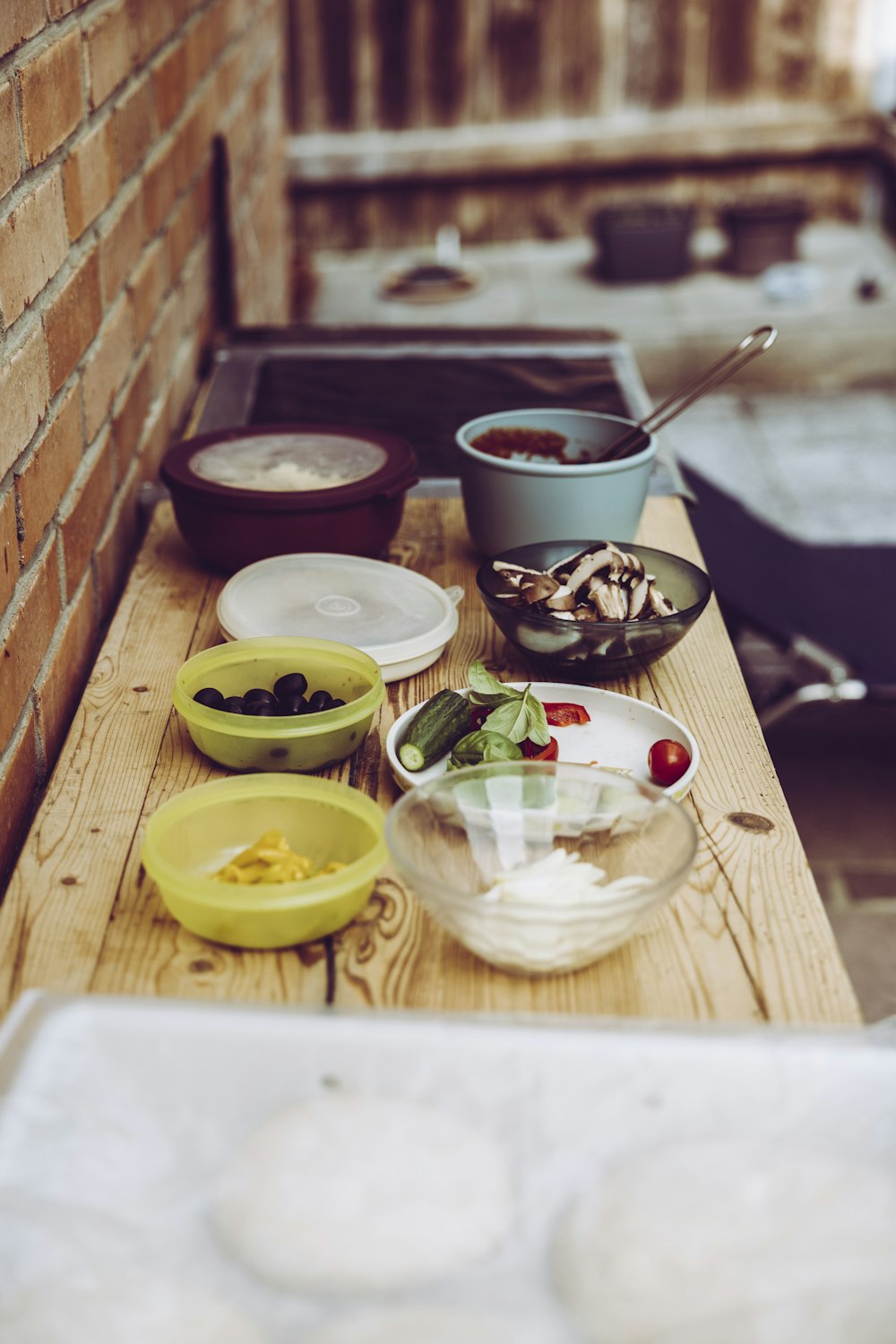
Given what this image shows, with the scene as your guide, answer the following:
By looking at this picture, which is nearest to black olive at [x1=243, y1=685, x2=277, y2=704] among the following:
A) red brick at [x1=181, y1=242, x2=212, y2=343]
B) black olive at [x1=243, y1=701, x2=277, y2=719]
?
black olive at [x1=243, y1=701, x2=277, y2=719]

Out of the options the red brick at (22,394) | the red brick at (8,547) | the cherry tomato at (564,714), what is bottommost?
the cherry tomato at (564,714)

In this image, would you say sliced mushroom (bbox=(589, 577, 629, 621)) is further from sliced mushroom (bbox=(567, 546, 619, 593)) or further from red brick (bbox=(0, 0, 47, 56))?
red brick (bbox=(0, 0, 47, 56))

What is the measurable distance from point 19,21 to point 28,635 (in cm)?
54

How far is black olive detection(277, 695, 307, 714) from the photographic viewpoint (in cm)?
114

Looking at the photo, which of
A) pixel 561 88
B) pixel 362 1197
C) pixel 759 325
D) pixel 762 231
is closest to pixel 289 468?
pixel 362 1197

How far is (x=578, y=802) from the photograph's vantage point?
100 centimetres

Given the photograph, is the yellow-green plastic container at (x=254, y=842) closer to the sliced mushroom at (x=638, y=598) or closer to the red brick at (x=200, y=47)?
the sliced mushroom at (x=638, y=598)

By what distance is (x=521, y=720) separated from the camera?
44.7 inches

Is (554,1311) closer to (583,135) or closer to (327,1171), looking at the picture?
A: (327,1171)

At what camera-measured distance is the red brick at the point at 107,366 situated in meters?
1.46

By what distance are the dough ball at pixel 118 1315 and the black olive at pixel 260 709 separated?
546mm

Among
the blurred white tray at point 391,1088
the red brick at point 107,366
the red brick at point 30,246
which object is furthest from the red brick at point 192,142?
the blurred white tray at point 391,1088

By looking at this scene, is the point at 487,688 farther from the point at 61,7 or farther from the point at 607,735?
the point at 61,7

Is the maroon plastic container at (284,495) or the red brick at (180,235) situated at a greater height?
the red brick at (180,235)
